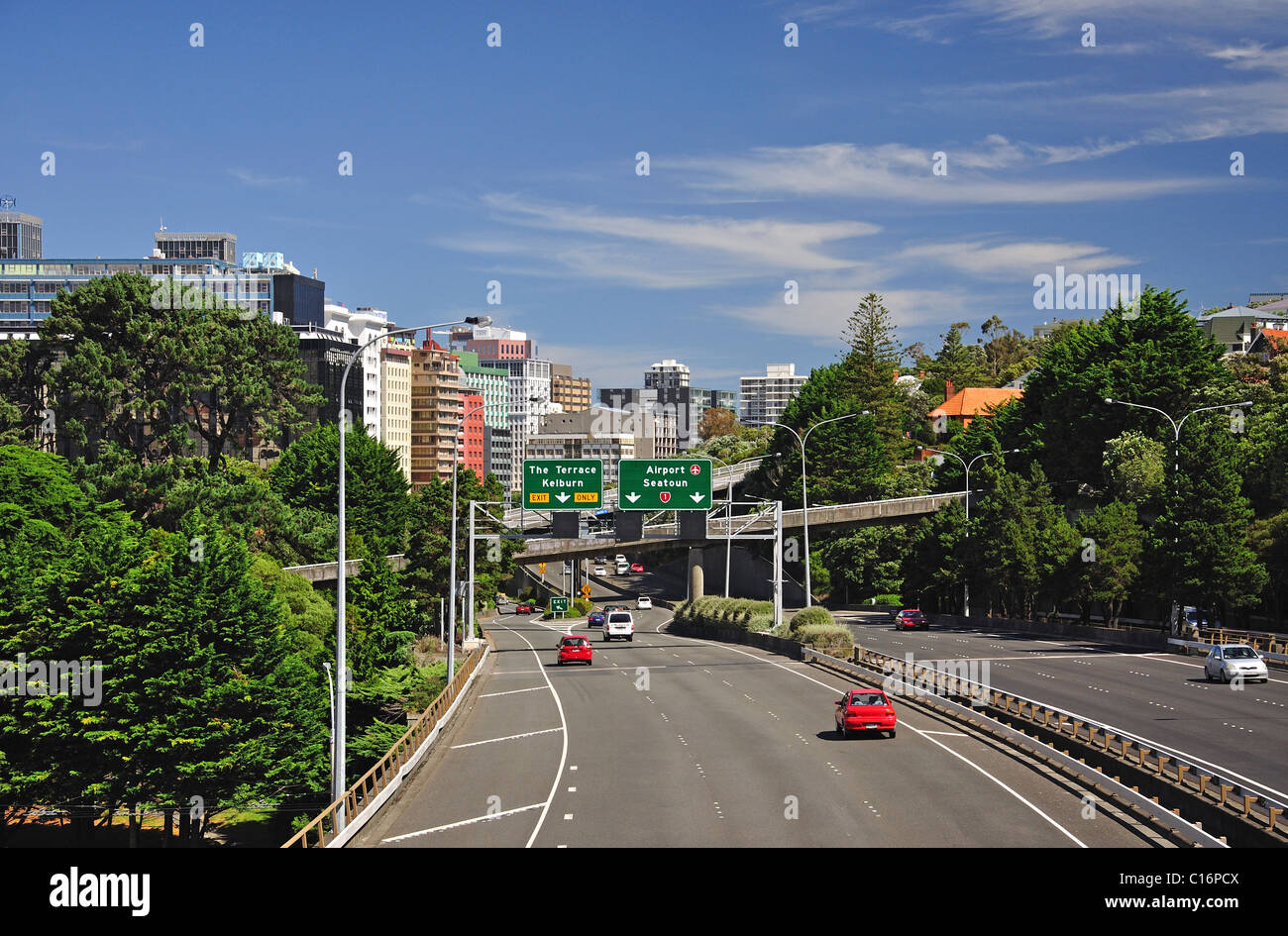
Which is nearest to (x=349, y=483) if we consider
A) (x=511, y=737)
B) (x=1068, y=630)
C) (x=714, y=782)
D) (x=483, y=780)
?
(x=1068, y=630)

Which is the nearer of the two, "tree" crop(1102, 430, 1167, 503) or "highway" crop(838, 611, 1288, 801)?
"highway" crop(838, 611, 1288, 801)

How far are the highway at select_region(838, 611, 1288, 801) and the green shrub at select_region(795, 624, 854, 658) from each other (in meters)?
2.84

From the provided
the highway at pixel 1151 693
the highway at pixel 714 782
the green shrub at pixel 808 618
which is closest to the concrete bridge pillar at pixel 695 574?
the highway at pixel 1151 693

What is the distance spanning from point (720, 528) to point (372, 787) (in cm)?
7280

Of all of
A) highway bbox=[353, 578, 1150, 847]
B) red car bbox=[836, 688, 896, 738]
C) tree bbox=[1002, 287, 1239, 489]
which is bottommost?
highway bbox=[353, 578, 1150, 847]

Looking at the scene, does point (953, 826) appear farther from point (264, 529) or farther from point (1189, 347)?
point (1189, 347)

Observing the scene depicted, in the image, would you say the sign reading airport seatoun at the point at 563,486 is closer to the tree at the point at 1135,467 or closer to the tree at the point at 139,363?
the tree at the point at 139,363

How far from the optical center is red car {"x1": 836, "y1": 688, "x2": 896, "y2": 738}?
37.0 m

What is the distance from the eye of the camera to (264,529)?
86.4 meters

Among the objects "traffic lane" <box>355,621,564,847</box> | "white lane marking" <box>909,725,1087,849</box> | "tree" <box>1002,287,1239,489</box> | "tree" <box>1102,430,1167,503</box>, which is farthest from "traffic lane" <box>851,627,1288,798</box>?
"tree" <box>1002,287,1239,489</box>

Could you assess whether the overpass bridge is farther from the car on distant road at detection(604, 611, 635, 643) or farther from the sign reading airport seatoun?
the sign reading airport seatoun

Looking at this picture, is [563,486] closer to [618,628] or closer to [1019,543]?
[618,628]
